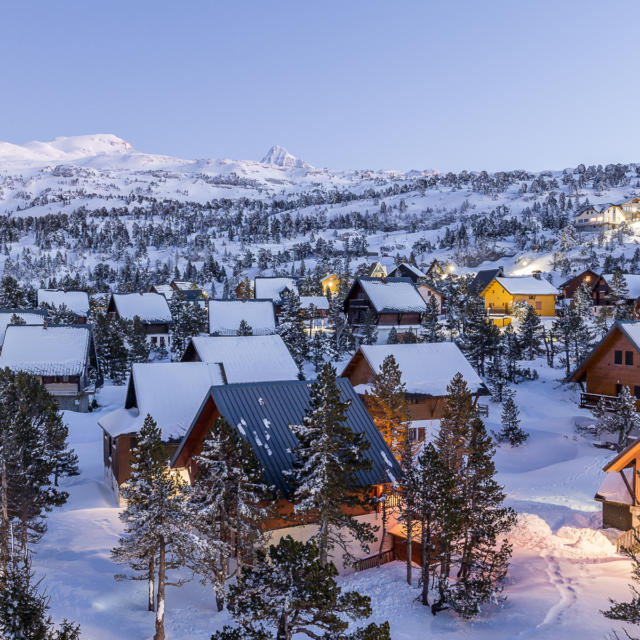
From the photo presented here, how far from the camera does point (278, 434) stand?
2211 cm

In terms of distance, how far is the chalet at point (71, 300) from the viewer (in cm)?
8962

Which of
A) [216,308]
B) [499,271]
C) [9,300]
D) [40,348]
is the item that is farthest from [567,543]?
[9,300]

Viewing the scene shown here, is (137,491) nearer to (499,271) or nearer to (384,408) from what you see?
(384,408)

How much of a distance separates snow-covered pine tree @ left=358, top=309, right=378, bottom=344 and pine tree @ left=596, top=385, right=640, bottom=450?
3331cm

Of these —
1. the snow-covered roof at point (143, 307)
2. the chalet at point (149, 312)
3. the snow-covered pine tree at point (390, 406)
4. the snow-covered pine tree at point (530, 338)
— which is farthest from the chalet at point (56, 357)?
the snow-covered pine tree at point (530, 338)

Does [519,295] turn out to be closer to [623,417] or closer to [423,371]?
[423,371]

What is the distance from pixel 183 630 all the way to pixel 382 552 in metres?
9.67

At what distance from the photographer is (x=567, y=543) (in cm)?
2373

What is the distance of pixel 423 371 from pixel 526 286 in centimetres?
5898

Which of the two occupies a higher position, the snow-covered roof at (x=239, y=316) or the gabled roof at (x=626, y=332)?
the gabled roof at (x=626, y=332)

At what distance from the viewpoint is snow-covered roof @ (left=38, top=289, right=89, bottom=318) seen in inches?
3561

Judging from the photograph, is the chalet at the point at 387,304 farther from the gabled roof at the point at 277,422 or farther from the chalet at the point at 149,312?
the gabled roof at the point at 277,422

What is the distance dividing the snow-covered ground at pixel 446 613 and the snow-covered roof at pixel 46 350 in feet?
59.0

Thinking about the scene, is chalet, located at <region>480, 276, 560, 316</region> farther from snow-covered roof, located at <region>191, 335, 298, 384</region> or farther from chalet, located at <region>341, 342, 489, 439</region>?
snow-covered roof, located at <region>191, 335, 298, 384</region>
